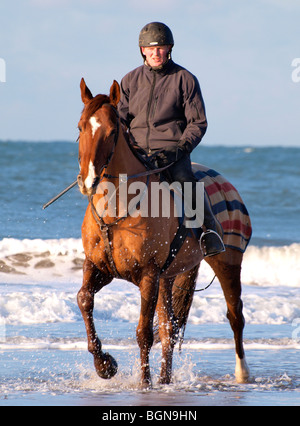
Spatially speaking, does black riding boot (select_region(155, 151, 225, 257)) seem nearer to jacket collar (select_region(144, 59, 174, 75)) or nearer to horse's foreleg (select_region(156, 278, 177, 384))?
horse's foreleg (select_region(156, 278, 177, 384))

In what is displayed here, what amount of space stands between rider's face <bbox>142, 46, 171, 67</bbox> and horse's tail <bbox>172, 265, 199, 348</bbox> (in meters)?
2.28

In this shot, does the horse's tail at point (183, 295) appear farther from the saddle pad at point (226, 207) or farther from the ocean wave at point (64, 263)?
the ocean wave at point (64, 263)

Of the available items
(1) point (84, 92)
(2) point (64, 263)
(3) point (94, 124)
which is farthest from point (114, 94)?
(2) point (64, 263)

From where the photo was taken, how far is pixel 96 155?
5.69 meters

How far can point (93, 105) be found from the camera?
5.90 metres

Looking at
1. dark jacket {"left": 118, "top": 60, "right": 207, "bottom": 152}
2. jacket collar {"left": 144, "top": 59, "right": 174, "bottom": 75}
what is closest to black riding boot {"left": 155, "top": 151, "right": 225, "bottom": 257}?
dark jacket {"left": 118, "top": 60, "right": 207, "bottom": 152}

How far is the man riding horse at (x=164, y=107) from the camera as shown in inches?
268

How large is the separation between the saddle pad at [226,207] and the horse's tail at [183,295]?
0.50 m

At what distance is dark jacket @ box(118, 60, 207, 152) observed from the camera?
22.6 ft

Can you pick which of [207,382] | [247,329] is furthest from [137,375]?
[247,329]

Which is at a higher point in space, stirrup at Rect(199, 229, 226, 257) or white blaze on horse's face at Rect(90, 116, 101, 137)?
white blaze on horse's face at Rect(90, 116, 101, 137)

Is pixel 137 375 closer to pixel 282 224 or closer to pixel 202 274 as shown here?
pixel 202 274

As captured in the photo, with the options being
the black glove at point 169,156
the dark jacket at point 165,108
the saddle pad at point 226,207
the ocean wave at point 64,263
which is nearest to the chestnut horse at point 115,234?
the black glove at point 169,156

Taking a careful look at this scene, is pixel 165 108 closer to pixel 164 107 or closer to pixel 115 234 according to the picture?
pixel 164 107
